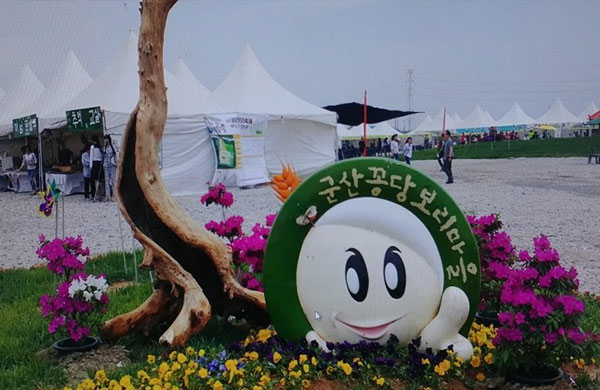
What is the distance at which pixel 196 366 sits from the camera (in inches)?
→ 152

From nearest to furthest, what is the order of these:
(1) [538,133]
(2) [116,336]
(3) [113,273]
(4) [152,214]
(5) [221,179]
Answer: (2) [116,336]
(4) [152,214]
(3) [113,273]
(5) [221,179]
(1) [538,133]

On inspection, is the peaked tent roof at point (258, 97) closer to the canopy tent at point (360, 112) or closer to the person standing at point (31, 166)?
the canopy tent at point (360, 112)

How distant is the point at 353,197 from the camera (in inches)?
166

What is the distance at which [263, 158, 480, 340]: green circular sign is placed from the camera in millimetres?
4094

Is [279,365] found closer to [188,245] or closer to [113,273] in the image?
[188,245]

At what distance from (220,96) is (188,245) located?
52.4 ft

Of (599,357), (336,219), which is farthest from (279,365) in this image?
(599,357)

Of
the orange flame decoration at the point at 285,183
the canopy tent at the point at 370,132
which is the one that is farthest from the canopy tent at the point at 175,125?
the canopy tent at the point at 370,132

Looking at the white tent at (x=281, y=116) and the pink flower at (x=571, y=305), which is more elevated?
the white tent at (x=281, y=116)

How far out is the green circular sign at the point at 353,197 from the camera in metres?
4.09

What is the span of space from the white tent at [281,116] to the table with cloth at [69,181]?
4.78m

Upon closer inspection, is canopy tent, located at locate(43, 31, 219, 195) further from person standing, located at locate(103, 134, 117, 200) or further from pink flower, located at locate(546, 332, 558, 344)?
pink flower, located at locate(546, 332, 558, 344)

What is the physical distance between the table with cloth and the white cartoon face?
1547cm

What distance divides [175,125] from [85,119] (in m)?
2.39
